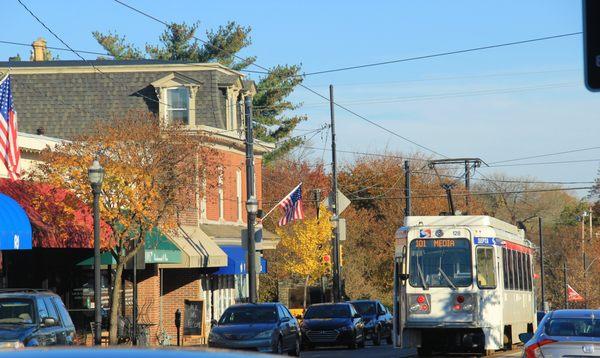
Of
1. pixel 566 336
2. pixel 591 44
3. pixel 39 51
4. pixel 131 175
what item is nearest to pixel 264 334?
pixel 131 175

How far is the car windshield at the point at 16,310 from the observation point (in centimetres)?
1875

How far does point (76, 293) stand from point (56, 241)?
6265 mm

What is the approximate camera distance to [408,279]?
2761cm

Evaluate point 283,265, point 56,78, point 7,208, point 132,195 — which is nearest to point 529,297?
point 132,195

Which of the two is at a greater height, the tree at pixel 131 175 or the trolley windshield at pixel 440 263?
the tree at pixel 131 175

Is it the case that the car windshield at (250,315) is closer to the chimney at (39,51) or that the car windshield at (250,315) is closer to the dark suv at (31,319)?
the dark suv at (31,319)

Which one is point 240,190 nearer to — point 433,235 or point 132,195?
→ point 132,195

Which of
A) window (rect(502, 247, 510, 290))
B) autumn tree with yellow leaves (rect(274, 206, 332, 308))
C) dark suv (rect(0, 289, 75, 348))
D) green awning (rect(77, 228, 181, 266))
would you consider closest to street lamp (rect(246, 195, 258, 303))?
green awning (rect(77, 228, 181, 266))

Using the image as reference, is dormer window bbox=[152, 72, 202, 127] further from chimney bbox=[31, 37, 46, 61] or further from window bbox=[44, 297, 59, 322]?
window bbox=[44, 297, 59, 322]

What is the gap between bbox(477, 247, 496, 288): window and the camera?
90.5ft

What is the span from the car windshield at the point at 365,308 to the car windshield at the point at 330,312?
15.8 ft

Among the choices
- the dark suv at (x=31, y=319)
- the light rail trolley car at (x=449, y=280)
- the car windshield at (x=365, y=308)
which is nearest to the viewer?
the dark suv at (x=31, y=319)

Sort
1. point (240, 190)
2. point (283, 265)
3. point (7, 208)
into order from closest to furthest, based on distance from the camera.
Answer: point (7, 208), point (240, 190), point (283, 265)

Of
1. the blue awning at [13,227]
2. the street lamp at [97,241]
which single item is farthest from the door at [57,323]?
the blue awning at [13,227]
